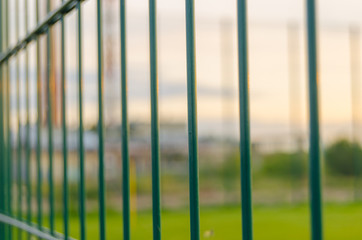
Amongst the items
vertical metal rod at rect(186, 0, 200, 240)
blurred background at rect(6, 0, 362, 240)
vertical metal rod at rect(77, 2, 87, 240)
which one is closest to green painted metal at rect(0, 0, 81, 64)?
vertical metal rod at rect(77, 2, 87, 240)

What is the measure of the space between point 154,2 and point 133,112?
386 inches

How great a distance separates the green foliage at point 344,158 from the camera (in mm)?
12512

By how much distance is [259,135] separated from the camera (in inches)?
461

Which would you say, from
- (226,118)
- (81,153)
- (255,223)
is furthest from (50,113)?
(226,118)

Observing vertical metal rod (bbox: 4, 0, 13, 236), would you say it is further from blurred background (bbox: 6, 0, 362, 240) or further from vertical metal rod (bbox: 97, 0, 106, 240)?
blurred background (bbox: 6, 0, 362, 240)

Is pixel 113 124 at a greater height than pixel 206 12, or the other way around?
pixel 206 12

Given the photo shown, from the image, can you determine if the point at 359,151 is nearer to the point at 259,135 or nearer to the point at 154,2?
the point at 259,135

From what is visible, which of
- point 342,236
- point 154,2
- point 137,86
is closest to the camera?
point 154,2

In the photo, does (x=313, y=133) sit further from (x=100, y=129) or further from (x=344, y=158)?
(x=344, y=158)

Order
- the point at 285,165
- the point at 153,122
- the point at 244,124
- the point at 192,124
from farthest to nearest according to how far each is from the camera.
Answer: the point at 285,165
the point at 153,122
the point at 192,124
the point at 244,124

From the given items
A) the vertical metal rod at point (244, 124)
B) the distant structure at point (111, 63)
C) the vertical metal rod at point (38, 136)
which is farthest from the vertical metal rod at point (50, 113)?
the distant structure at point (111, 63)

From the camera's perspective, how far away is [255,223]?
36.2ft

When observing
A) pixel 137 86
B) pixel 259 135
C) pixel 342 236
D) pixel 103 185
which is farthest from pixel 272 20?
pixel 103 185

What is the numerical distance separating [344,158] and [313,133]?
12.5 m
